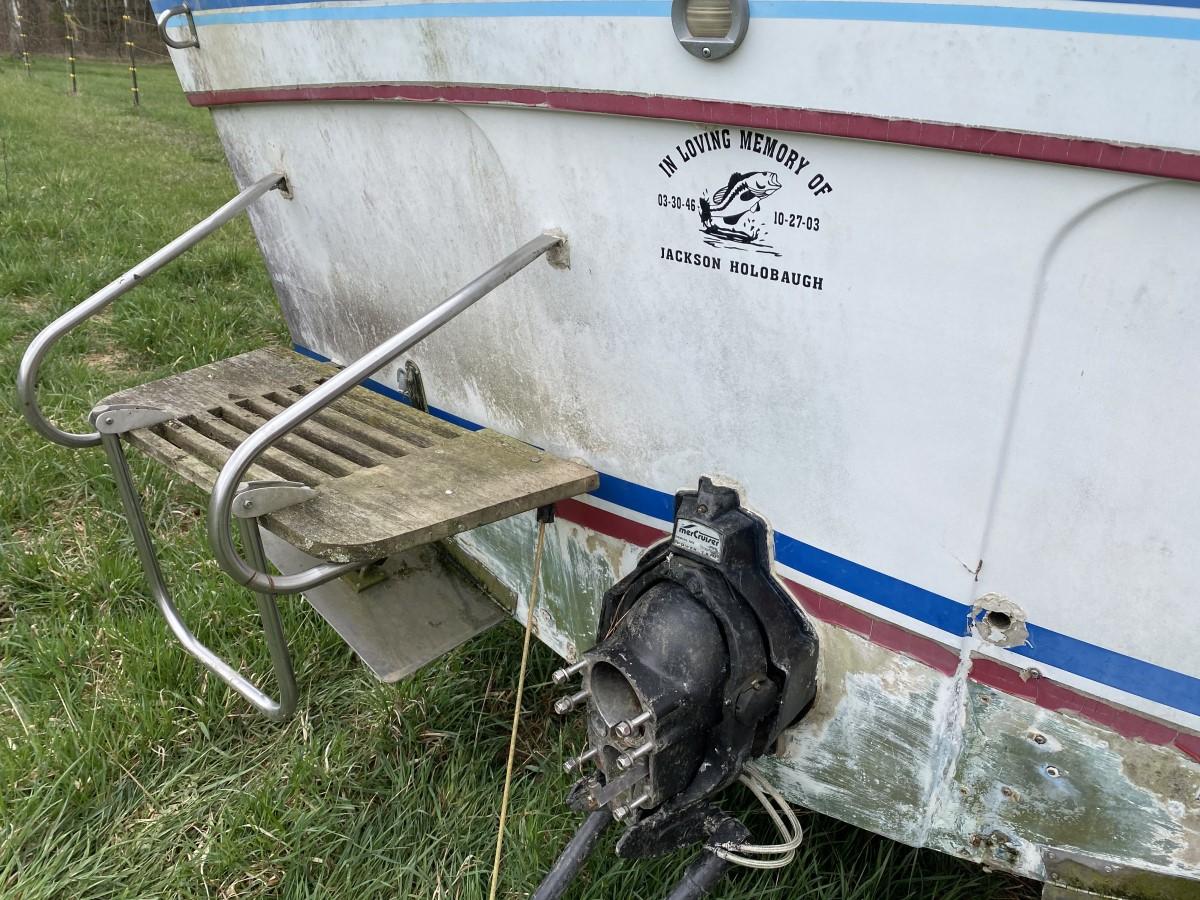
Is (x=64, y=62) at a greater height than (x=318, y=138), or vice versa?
(x=318, y=138)

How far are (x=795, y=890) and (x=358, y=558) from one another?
107 centimetres

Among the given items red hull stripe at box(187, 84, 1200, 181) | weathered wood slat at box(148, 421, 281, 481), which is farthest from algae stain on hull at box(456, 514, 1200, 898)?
weathered wood slat at box(148, 421, 281, 481)

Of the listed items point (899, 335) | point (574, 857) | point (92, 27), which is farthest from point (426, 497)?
point (92, 27)

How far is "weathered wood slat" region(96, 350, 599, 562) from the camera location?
1.49 meters

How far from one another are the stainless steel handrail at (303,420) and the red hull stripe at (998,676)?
1.67 feet

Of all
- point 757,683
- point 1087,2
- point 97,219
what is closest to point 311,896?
point 757,683

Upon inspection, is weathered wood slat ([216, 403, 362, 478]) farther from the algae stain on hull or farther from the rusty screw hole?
the rusty screw hole

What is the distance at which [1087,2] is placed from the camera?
38.6 inches

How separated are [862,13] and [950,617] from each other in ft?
2.53

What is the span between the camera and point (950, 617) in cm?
134

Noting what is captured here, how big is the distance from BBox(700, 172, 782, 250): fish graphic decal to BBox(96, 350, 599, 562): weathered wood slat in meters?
0.51

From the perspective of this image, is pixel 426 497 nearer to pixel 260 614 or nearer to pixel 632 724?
pixel 632 724

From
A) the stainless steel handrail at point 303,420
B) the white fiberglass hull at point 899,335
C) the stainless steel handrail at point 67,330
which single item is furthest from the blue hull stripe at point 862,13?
the stainless steel handrail at point 67,330

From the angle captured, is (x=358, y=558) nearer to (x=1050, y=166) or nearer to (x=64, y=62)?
(x=1050, y=166)
